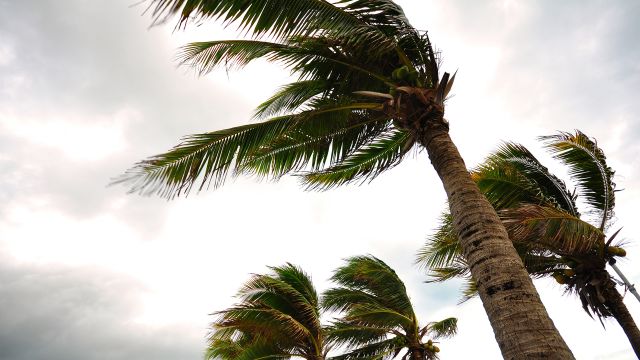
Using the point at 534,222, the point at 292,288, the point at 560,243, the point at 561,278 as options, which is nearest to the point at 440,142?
the point at 534,222

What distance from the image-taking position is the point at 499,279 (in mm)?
3260

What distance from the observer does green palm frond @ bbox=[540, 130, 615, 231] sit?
8430 millimetres

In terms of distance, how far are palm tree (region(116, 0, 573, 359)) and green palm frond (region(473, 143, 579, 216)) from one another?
2.80 meters

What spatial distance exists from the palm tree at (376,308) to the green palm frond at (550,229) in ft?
17.0

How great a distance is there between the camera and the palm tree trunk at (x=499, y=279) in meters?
2.88

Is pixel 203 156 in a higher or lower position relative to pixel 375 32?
lower

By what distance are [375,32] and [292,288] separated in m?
7.98

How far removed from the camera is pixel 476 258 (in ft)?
11.5

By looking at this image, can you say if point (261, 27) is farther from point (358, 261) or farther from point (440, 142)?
point (358, 261)

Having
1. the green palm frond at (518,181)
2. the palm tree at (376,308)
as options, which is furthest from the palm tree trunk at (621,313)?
the palm tree at (376,308)

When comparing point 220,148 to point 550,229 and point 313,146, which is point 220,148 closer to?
point 313,146

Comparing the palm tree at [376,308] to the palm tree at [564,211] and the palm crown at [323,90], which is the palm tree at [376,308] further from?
the palm crown at [323,90]

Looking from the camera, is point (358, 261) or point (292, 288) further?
point (358, 261)

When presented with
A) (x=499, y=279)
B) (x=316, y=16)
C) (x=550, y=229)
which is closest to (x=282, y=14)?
(x=316, y=16)
